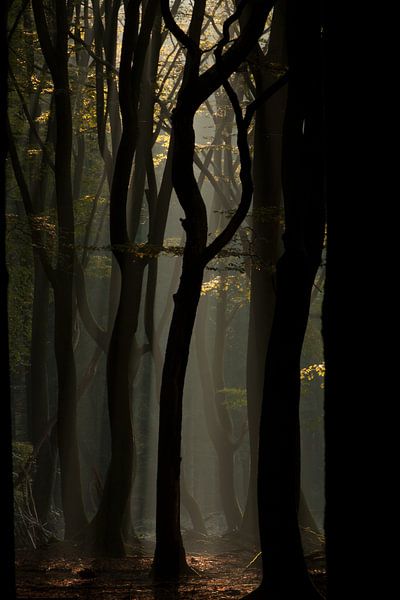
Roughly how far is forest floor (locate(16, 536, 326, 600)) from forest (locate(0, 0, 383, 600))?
0.19ft

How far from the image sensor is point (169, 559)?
10.2 meters

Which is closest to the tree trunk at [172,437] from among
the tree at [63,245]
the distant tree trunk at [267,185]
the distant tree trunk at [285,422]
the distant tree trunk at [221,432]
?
the distant tree trunk at [285,422]

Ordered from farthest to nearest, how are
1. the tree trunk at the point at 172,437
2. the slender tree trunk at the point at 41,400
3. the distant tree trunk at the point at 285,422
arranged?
the slender tree trunk at the point at 41,400 → the tree trunk at the point at 172,437 → the distant tree trunk at the point at 285,422

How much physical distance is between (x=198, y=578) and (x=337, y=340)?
7523mm

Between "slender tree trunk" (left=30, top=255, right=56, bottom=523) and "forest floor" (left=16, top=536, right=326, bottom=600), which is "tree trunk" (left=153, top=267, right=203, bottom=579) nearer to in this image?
"forest floor" (left=16, top=536, right=326, bottom=600)

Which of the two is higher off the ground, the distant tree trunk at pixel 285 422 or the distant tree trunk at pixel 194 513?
the distant tree trunk at pixel 285 422

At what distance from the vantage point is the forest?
12.6ft

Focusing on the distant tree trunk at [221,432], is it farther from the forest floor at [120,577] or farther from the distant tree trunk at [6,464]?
the distant tree trunk at [6,464]

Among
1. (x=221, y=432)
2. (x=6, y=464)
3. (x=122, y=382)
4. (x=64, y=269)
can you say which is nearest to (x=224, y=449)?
(x=221, y=432)

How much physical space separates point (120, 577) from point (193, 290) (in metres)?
3.98

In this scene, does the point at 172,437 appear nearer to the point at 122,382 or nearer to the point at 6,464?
the point at 122,382

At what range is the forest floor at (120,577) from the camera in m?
8.93

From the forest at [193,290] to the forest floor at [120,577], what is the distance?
0.06 metres

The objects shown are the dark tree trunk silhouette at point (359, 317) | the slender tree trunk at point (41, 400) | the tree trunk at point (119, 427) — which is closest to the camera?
the dark tree trunk silhouette at point (359, 317)
